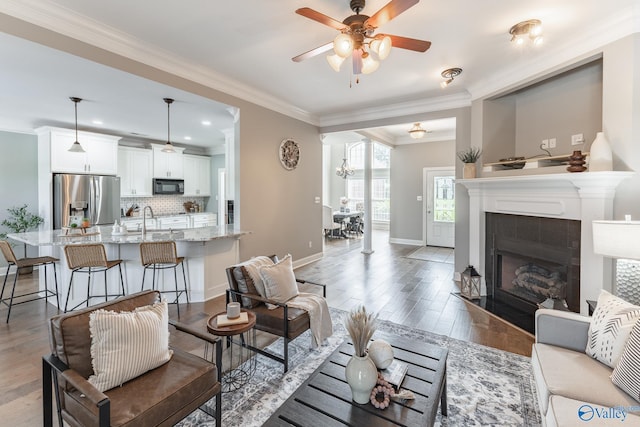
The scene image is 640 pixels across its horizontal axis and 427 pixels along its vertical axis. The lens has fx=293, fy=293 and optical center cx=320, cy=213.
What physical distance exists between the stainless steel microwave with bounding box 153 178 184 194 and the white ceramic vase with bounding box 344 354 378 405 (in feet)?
23.7

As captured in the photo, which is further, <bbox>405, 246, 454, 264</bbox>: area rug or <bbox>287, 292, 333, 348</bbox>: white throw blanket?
<bbox>405, 246, 454, 264</bbox>: area rug

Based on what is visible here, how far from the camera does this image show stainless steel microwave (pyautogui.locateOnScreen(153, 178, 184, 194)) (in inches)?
285

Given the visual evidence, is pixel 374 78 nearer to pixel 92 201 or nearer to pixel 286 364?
pixel 286 364

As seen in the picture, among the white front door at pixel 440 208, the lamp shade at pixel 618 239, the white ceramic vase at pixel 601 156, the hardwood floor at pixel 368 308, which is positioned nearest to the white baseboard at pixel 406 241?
the white front door at pixel 440 208

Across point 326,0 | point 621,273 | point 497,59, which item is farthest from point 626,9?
point 326,0

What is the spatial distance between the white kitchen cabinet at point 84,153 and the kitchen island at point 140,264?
82.7 inches

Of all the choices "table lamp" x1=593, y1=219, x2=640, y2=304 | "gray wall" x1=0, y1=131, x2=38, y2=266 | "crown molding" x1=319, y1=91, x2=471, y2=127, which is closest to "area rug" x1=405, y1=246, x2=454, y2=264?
"crown molding" x1=319, y1=91, x2=471, y2=127

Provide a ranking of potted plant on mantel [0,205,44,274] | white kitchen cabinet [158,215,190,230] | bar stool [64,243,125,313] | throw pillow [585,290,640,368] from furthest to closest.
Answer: white kitchen cabinet [158,215,190,230] < potted plant on mantel [0,205,44,274] < bar stool [64,243,125,313] < throw pillow [585,290,640,368]

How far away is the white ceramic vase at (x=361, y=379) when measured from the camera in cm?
146

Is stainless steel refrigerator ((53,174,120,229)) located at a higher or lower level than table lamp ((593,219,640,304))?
higher

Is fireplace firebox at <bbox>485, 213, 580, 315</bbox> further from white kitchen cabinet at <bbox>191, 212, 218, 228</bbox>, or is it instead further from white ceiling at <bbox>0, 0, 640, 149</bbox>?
white kitchen cabinet at <bbox>191, 212, 218, 228</bbox>

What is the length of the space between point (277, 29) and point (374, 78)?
167 centimetres

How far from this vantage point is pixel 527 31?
2734 mm

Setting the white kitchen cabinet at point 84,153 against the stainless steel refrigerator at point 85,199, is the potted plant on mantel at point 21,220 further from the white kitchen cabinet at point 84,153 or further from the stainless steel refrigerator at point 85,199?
the white kitchen cabinet at point 84,153
